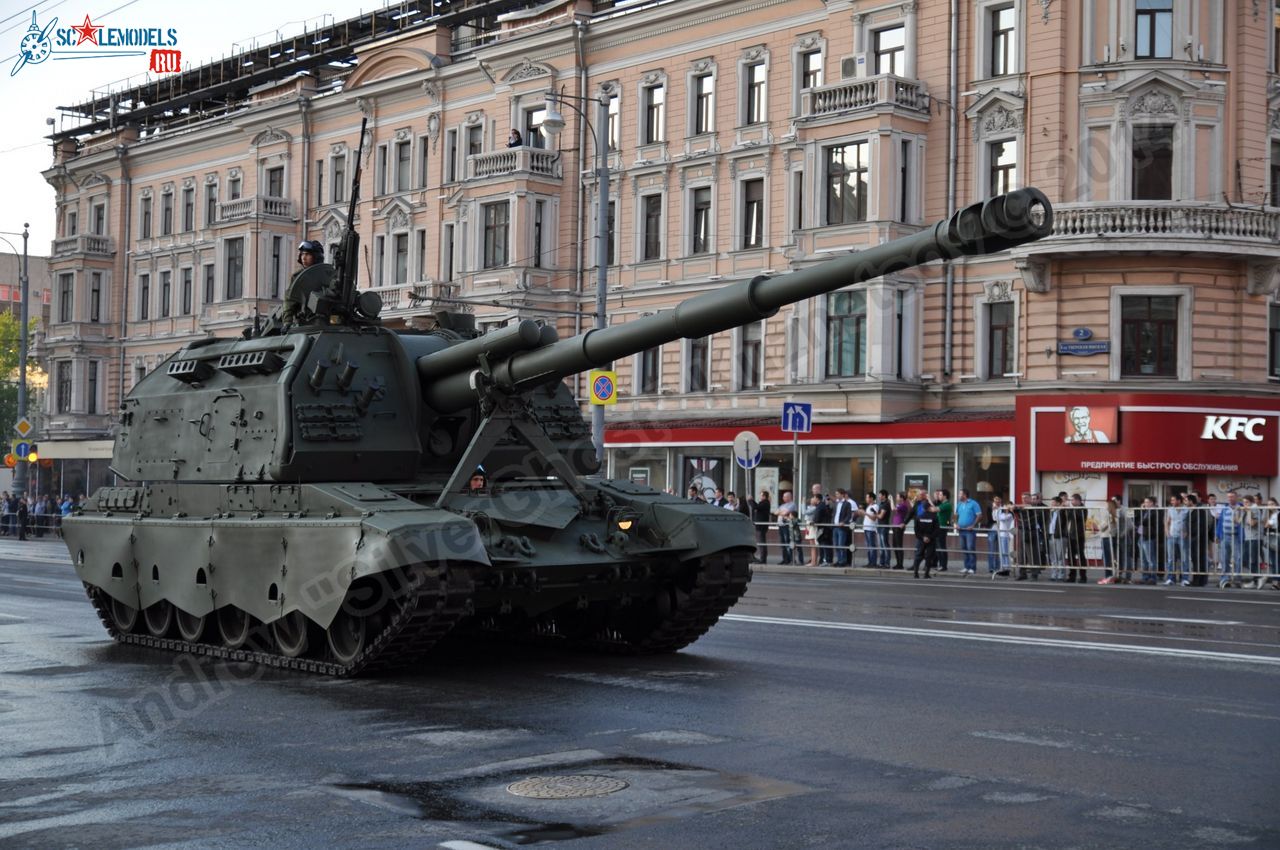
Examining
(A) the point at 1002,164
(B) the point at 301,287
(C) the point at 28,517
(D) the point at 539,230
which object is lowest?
(C) the point at 28,517

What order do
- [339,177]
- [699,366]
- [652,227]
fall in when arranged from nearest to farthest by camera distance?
[699,366] < [652,227] < [339,177]

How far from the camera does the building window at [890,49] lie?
3641 cm

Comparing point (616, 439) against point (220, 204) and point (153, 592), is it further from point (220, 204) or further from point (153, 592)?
point (153, 592)

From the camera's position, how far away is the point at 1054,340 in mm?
33438

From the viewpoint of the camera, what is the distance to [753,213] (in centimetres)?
3972

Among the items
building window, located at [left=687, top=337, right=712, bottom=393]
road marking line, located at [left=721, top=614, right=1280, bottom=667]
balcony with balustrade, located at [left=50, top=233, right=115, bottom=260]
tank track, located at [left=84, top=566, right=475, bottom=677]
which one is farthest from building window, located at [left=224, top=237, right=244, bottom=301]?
tank track, located at [left=84, top=566, right=475, bottom=677]

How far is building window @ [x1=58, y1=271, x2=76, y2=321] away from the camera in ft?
209

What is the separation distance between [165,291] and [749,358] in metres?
28.3

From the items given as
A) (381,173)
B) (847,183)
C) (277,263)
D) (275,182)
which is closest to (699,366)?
(847,183)

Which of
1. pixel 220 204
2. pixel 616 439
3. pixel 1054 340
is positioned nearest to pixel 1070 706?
pixel 1054 340

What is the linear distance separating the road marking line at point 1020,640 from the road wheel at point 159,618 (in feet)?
17.7

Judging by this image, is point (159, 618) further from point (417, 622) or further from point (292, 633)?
point (417, 622)

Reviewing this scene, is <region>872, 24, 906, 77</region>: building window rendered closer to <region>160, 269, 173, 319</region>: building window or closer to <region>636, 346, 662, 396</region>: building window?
<region>636, 346, 662, 396</region>: building window

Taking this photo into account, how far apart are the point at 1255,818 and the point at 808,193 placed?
101 ft
